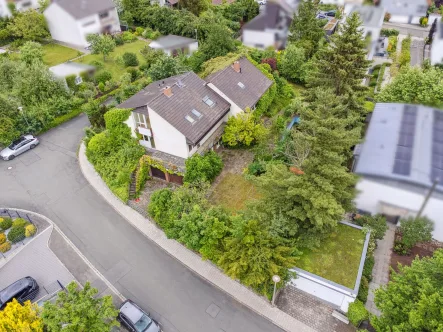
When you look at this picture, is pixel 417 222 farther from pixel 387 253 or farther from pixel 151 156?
pixel 151 156

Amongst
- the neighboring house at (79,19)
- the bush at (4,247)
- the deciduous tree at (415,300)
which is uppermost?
the neighboring house at (79,19)

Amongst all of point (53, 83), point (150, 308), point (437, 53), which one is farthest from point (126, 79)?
point (437, 53)

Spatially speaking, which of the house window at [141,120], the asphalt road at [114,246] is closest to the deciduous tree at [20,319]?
the asphalt road at [114,246]

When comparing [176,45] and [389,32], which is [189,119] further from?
[389,32]

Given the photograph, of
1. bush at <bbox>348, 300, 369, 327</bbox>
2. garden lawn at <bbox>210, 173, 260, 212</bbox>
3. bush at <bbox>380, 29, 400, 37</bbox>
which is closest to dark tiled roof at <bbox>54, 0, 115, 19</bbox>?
garden lawn at <bbox>210, 173, 260, 212</bbox>

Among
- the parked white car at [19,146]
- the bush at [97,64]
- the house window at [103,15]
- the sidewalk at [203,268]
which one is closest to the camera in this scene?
the sidewalk at [203,268]

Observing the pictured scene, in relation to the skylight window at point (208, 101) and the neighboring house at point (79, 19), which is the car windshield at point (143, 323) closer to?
the skylight window at point (208, 101)

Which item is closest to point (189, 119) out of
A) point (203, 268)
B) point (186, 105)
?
point (186, 105)
